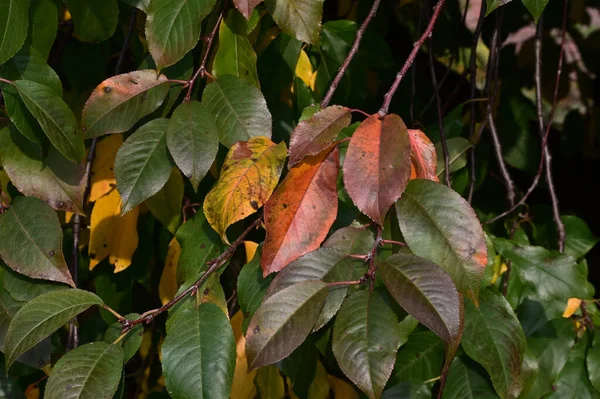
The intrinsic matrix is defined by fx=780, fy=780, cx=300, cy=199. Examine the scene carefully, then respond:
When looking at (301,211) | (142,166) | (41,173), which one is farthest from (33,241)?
(301,211)

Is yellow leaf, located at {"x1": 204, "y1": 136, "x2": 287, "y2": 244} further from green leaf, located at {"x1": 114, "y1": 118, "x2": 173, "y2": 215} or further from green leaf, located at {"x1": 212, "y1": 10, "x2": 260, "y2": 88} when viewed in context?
green leaf, located at {"x1": 212, "y1": 10, "x2": 260, "y2": 88}

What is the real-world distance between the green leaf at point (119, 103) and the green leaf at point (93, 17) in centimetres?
18

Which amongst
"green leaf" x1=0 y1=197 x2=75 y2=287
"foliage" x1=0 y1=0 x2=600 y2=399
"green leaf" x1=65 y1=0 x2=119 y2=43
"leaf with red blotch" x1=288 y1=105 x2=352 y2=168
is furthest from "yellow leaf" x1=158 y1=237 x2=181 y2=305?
"leaf with red blotch" x1=288 y1=105 x2=352 y2=168

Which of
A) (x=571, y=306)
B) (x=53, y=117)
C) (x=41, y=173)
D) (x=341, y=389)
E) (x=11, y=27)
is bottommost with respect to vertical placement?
(x=341, y=389)

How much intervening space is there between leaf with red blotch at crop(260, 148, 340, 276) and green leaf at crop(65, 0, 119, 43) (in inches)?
19.0

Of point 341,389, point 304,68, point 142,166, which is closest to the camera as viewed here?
point 142,166

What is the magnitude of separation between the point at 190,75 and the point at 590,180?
1632 mm

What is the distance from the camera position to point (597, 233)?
2.43m

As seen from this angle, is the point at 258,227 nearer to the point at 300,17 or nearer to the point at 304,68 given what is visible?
the point at 300,17

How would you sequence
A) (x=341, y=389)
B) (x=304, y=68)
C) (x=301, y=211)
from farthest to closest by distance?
(x=304, y=68) < (x=341, y=389) < (x=301, y=211)

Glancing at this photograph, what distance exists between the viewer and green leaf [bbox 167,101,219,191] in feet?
3.19

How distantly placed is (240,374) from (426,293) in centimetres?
45

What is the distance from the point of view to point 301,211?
2.93 ft

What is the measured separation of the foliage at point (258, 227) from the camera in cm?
84
